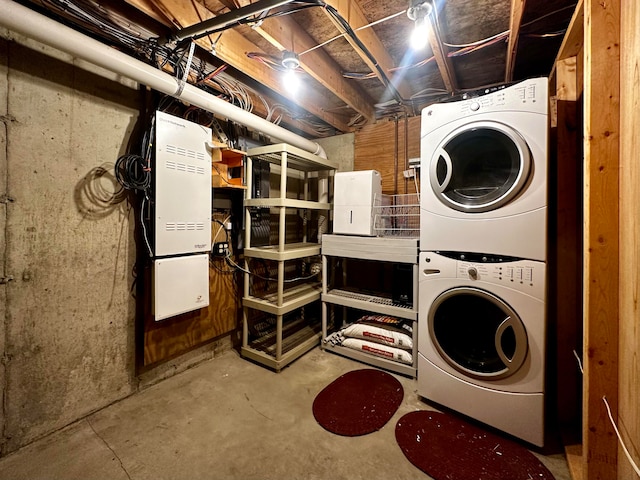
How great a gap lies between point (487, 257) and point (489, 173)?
51 centimetres

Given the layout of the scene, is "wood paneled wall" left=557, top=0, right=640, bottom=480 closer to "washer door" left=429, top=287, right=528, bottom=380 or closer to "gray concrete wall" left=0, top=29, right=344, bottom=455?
"washer door" left=429, top=287, right=528, bottom=380

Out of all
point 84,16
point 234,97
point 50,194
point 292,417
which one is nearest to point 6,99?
point 50,194

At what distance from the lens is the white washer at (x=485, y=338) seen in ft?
4.65

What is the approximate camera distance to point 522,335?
1.43 metres

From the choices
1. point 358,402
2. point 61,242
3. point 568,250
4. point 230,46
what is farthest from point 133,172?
point 568,250

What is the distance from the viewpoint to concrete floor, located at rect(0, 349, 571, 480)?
1310mm

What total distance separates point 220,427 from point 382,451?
93 cm

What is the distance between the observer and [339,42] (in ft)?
6.42

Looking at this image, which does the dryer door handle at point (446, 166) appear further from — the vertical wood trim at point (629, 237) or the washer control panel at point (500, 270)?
the vertical wood trim at point (629, 237)

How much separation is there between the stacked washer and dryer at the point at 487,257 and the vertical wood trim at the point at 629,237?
397 millimetres

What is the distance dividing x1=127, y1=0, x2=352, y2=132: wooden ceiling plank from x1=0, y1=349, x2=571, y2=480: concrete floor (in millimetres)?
2294


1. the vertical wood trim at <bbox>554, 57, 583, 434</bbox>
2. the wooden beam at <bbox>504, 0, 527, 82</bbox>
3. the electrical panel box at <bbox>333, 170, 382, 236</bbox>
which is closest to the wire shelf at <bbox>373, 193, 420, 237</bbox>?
the electrical panel box at <bbox>333, 170, 382, 236</bbox>

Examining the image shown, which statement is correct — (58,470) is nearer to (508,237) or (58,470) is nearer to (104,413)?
(104,413)

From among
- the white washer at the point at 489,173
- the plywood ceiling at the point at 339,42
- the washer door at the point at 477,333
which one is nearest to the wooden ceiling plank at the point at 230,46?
the plywood ceiling at the point at 339,42
